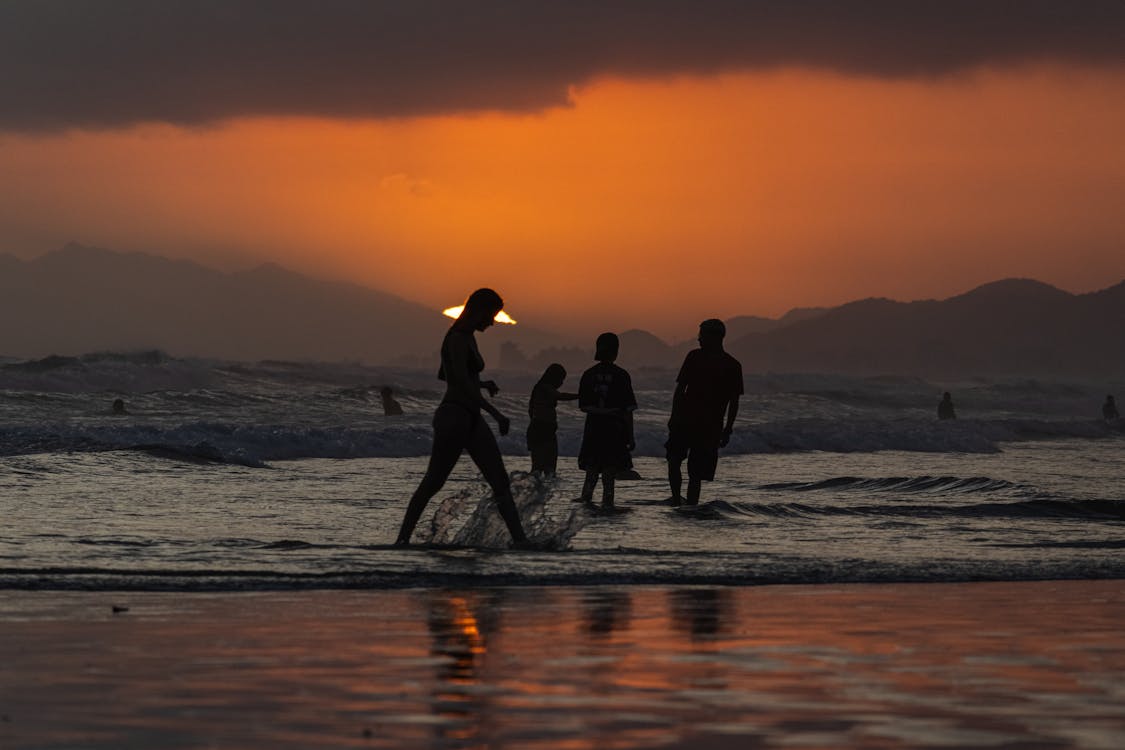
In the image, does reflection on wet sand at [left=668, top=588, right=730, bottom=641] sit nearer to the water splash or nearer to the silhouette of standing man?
the water splash

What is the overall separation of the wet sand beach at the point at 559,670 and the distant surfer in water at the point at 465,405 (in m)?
2.55

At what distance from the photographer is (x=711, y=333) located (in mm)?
16766

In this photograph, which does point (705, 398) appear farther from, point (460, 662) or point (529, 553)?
point (460, 662)

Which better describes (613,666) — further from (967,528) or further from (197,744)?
(967,528)

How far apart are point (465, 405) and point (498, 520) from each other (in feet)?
4.08

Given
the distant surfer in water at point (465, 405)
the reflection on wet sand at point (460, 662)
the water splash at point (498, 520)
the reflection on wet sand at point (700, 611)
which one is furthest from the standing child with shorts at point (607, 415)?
the reflection on wet sand at point (460, 662)

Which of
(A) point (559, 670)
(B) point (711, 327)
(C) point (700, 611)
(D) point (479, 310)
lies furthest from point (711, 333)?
(A) point (559, 670)

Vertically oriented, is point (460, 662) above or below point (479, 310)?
below

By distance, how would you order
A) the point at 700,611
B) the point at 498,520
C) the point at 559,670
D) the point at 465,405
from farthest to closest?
1. the point at 498,520
2. the point at 465,405
3. the point at 700,611
4. the point at 559,670

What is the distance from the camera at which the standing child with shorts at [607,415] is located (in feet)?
57.5

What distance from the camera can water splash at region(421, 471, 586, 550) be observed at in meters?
13.4

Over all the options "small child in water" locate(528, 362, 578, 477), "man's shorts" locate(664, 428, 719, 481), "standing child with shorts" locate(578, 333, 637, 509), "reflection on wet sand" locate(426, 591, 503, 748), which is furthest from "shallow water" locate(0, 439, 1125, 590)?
"reflection on wet sand" locate(426, 591, 503, 748)

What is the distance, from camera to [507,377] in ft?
315

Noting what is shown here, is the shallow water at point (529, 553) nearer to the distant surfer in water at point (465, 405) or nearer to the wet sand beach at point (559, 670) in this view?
the distant surfer in water at point (465, 405)
